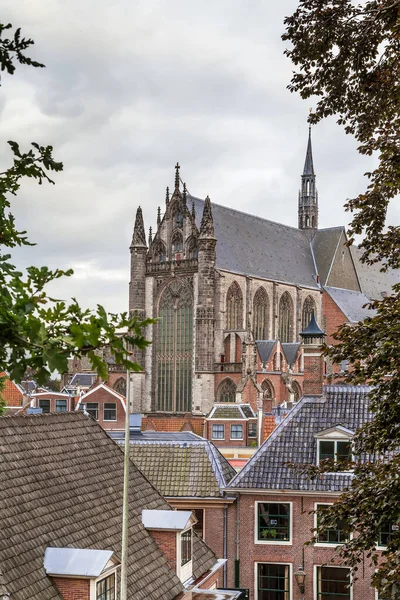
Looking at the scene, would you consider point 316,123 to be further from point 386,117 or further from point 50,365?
point 50,365

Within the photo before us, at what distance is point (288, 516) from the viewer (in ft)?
64.9

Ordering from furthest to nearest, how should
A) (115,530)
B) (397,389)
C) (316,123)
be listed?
1. (115,530)
2. (316,123)
3. (397,389)

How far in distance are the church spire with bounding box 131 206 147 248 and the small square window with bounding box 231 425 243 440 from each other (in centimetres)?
2590

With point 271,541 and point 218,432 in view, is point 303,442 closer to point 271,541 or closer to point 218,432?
point 271,541

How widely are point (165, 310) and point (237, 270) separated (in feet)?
22.7

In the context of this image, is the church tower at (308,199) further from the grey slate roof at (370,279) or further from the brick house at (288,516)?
the brick house at (288,516)

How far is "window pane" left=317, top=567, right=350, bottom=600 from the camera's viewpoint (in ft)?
63.4

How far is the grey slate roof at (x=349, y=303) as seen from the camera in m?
74.9

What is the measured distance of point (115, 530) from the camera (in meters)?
12.5

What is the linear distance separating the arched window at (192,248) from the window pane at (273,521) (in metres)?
44.0

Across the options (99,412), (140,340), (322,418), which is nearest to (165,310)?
(99,412)

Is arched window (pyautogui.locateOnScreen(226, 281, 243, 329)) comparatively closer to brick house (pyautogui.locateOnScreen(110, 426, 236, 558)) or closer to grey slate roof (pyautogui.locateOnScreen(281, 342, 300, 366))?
grey slate roof (pyautogui.locateOnScreen(281, 342, 300, 366))

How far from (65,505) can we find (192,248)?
52071mm

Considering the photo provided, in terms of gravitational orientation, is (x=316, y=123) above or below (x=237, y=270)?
below
